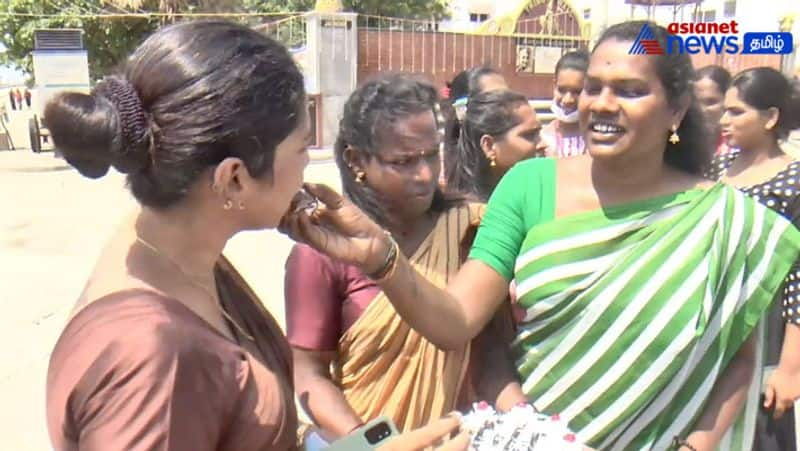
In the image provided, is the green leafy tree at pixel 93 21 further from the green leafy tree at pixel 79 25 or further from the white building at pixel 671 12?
the white building at pixel 671 12

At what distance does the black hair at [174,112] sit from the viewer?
95cm

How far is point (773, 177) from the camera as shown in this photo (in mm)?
2385

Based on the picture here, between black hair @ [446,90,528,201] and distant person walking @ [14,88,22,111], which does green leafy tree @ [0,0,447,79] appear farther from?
black hair @ [446,90,528,201]

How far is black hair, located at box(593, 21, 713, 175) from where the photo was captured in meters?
1.49

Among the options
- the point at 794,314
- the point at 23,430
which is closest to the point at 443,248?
the point at 794,314

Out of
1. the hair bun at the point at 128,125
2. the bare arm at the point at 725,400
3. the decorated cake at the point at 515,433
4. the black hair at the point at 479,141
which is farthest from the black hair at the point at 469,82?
the hair bun at the point at 128,125

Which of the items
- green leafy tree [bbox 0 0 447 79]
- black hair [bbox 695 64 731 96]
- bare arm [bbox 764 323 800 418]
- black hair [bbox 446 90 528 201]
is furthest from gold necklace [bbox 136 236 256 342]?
green leafy tree [bbox 0 0 447 79]

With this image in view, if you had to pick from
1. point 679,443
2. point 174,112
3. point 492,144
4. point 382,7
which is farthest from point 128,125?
point 382,7

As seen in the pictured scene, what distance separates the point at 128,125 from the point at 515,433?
71 centimetres

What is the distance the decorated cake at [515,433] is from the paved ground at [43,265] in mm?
639

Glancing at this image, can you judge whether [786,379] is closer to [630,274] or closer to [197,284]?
[630,274]

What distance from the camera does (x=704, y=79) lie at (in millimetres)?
3588

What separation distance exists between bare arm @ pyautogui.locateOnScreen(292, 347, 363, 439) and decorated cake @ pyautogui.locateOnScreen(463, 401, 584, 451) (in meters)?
0.41

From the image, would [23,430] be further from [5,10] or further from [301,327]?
[5,10]
